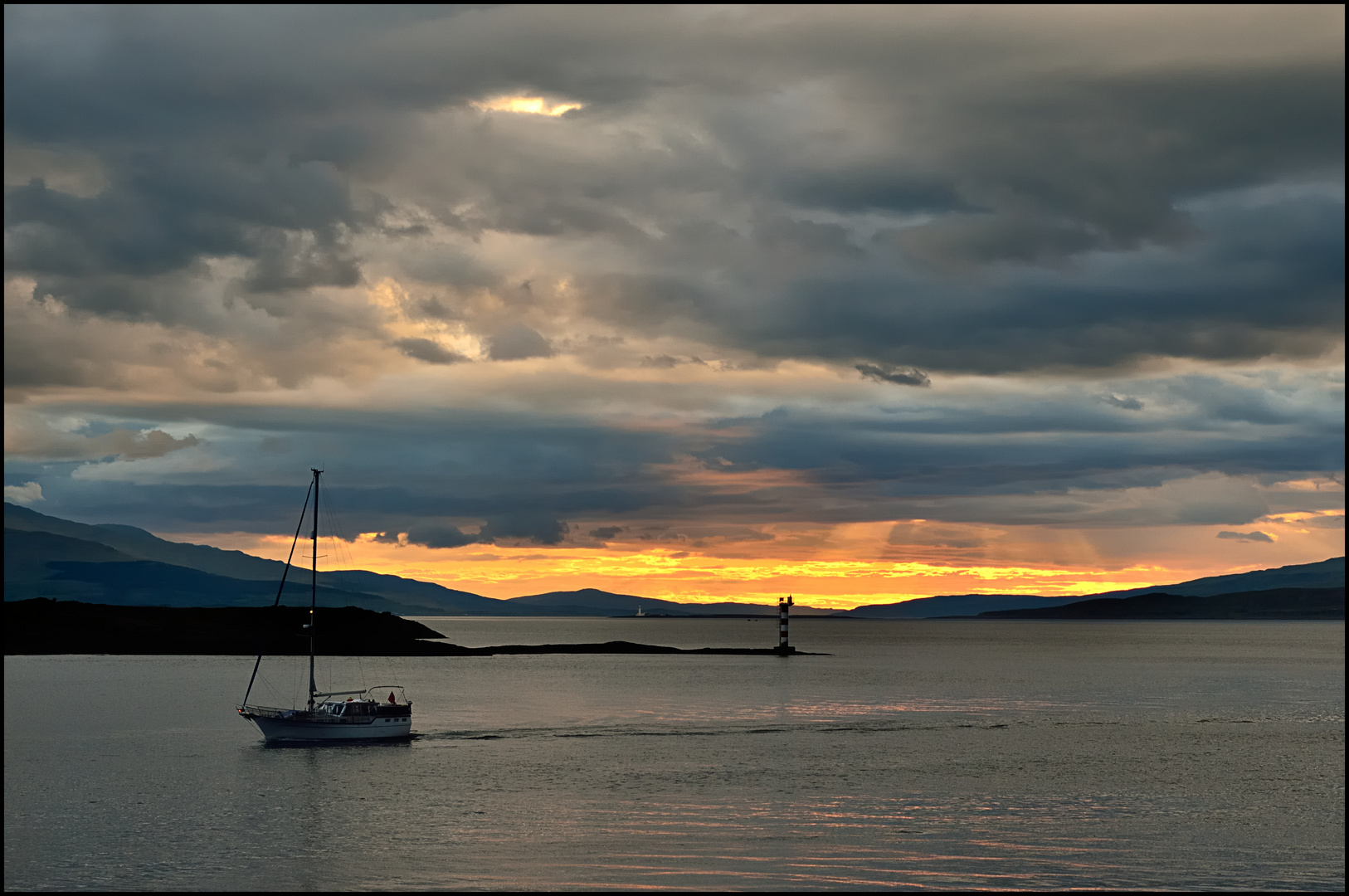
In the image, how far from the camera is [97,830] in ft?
166

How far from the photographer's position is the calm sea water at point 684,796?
44.2 m

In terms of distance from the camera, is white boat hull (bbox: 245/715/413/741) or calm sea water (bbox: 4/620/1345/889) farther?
white boat hull (bbox: 245/715/413/741)

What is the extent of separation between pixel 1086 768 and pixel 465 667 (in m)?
121

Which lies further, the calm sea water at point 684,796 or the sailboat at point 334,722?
the sailboat at point 334,722

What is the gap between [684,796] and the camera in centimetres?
6038

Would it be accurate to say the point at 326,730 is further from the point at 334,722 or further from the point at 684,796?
the point at 684,796

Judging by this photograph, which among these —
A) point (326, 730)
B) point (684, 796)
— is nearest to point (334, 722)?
point (326, 730)

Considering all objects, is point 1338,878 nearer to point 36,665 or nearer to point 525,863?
point 525,863

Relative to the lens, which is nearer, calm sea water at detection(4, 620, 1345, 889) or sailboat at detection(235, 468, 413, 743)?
calm sea water at detection(4, 620, 1345, 889)

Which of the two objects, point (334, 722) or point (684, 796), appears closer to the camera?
point (684, 796)

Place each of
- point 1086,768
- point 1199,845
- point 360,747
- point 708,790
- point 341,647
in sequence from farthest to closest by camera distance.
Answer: point 341,647, point 360,747, point 1086,768, point 708,790, point 1199,845

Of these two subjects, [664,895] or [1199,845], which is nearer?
[664,895]

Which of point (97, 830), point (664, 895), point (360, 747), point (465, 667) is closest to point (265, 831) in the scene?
point (97, 830)

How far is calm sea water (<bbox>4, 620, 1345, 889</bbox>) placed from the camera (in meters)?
44.2
